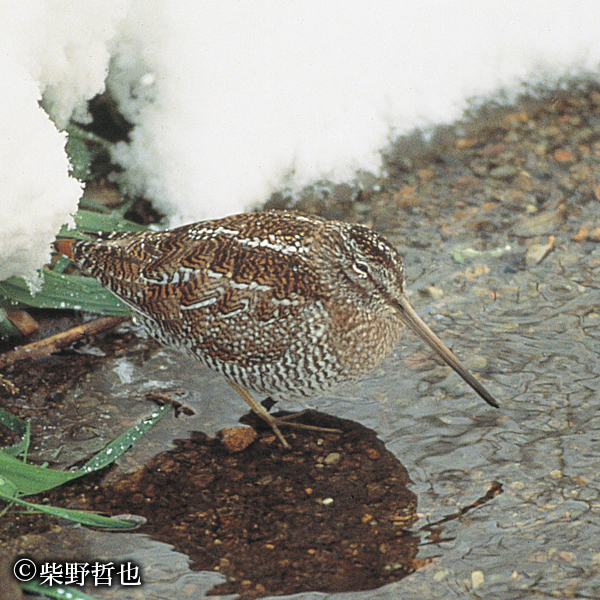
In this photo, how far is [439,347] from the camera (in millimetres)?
3721

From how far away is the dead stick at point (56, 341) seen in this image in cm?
414

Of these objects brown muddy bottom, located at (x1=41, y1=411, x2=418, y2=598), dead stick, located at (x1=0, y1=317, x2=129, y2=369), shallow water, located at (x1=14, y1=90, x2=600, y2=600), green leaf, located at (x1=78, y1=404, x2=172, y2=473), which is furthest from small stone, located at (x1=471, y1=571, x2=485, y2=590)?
dead stick, located at (x1=0, y1=317, x2=129, y2=369)

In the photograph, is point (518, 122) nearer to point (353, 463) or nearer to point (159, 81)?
point (159, 81)

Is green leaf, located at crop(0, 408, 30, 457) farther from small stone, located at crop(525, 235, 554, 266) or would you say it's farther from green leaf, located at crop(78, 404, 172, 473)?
small stone, located at crop(525, 235, 554, 266)

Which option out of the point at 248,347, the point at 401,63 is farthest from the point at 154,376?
the point at 401,63

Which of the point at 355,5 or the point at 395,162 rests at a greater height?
the point at 355,5

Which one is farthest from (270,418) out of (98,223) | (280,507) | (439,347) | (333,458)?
(98,223)

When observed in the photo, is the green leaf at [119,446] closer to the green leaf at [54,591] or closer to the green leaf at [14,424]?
the green leaf at [14,424]

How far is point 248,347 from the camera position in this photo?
11.8ft

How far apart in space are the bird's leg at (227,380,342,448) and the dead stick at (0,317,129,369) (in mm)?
861

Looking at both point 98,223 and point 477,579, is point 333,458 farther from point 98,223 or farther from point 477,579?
point 98,223

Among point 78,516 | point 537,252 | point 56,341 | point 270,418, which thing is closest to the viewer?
point 78,516

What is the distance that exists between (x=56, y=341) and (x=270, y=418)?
45.7 inches

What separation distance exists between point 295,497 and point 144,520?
588mm
